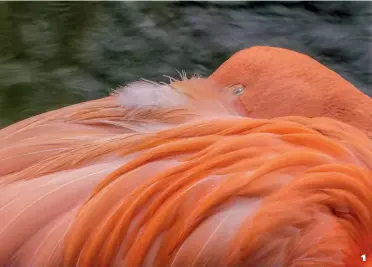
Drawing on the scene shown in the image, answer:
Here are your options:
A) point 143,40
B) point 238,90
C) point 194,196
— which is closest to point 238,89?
point 238,90

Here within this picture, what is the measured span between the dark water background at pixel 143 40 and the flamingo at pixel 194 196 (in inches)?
33.8

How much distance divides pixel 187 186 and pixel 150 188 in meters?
0.06

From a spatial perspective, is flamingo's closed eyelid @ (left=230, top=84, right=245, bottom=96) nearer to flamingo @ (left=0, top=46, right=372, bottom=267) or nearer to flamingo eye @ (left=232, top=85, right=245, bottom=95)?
flamingo eye @ (left=232, top=85, right=245, bottom=95)

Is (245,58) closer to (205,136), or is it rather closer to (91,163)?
(205,136)

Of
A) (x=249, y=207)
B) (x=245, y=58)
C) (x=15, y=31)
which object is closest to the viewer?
(x=249, y=207)

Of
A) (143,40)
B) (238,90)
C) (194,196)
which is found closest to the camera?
(194,196)

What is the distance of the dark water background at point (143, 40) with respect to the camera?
1919 millimetres

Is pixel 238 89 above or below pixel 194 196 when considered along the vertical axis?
above

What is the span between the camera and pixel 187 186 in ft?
3.17

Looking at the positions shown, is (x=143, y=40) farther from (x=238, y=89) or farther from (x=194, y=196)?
(x=194, y=196)

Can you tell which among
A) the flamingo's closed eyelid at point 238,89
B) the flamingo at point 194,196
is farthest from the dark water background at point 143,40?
the flamingo at point 194,196

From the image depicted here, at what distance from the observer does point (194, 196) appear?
96 cm

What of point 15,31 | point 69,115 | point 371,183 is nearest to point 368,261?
point 371,183

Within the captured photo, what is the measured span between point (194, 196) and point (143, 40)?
1105 mm
